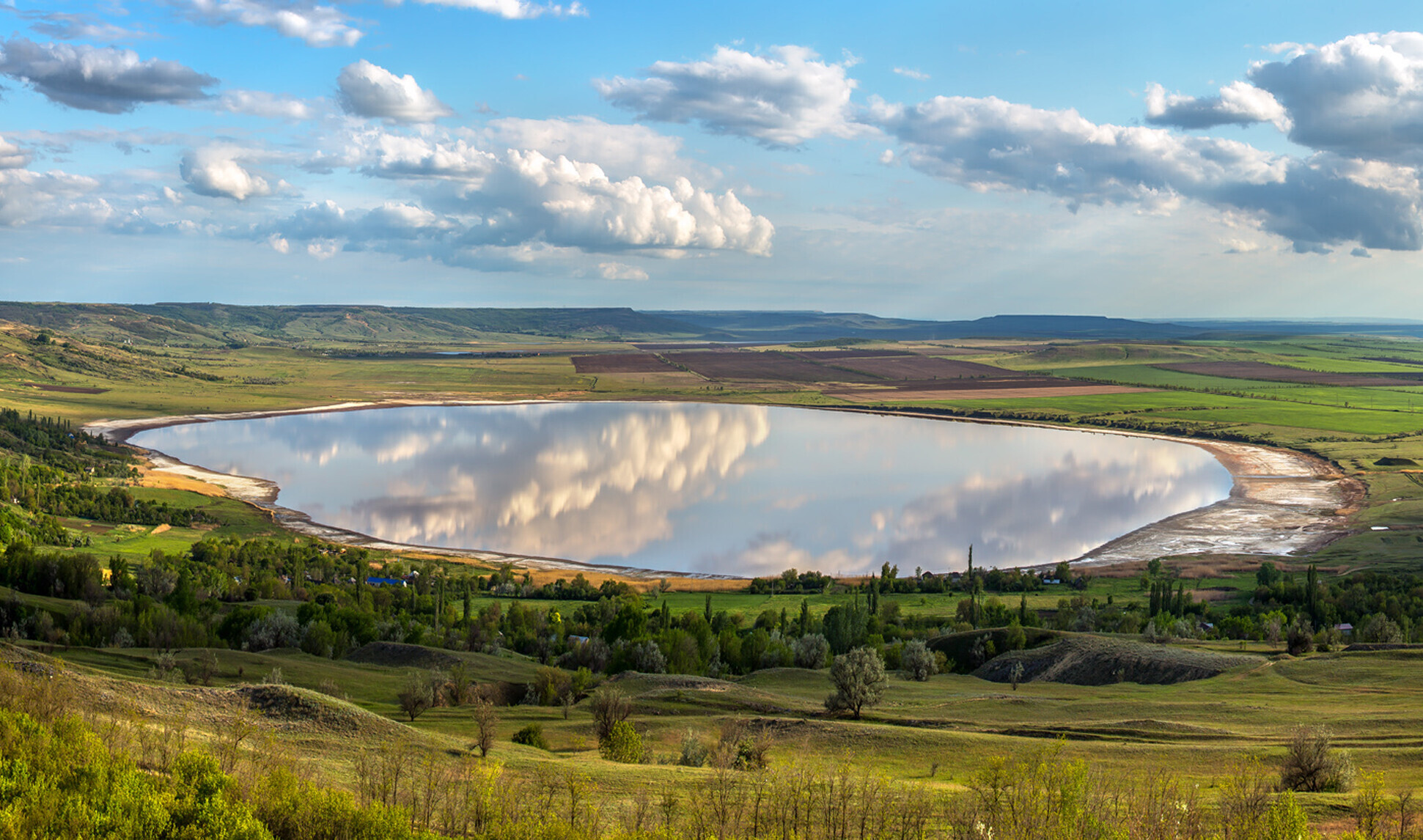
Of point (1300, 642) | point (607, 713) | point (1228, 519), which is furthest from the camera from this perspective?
point (1228, 519)

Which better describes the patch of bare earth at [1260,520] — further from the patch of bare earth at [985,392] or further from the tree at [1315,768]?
the patch of bare earth at [985,392]

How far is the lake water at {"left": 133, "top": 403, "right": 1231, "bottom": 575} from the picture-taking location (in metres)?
62.4

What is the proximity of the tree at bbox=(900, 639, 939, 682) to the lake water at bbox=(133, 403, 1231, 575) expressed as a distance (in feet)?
69.5

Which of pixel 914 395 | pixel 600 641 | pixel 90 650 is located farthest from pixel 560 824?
pixel 914 395

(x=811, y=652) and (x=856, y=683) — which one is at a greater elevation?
(x=856, y=683)

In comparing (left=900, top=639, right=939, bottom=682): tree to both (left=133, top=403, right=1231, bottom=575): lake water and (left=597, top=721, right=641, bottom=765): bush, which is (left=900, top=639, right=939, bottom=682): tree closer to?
(left=597, top=721, right=641, bottom=765): bush

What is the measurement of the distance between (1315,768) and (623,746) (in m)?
13.8

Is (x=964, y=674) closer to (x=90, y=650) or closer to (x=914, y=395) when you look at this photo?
(x=90, y=650)

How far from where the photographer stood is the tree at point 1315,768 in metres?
18.3

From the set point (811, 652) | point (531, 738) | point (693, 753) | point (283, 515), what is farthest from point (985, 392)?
point (693, 753)

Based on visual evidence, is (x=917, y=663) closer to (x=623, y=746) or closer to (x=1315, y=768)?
(x=623, y=746)

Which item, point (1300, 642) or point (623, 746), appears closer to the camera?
point (623, 746)

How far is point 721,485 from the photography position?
79.3 m

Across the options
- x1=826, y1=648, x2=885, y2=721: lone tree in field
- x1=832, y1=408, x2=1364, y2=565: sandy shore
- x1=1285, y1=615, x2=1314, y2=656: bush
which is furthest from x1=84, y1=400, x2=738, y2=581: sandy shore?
x1=832, y1=408, x2=1364, y2=565: sandy shore
